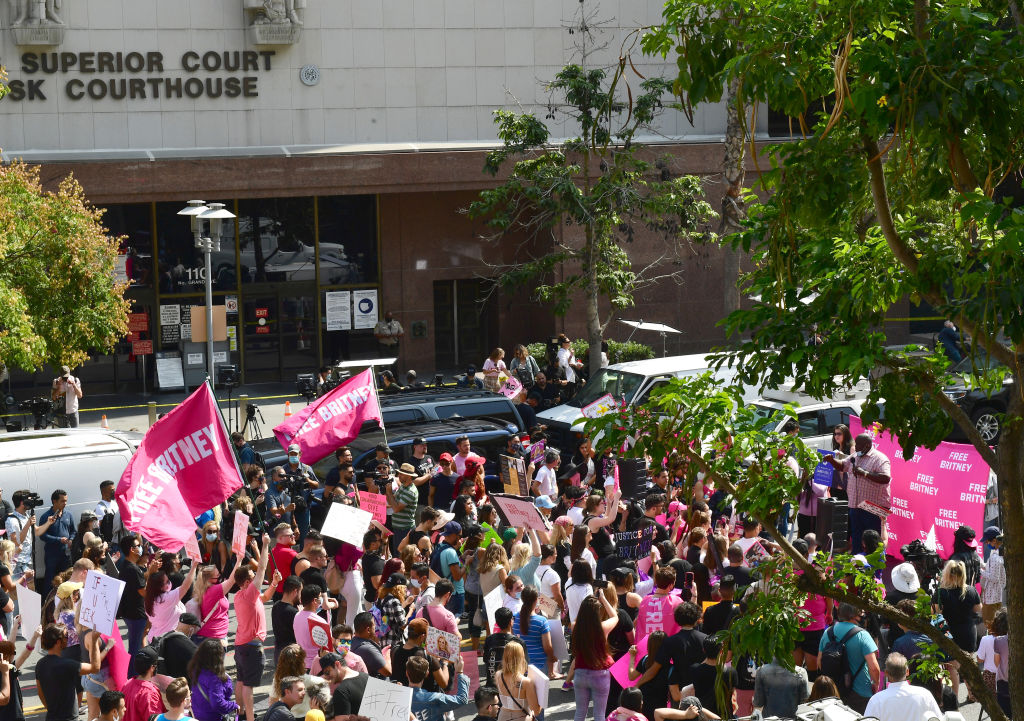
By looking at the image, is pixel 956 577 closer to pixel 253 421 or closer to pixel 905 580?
pixel 905 580

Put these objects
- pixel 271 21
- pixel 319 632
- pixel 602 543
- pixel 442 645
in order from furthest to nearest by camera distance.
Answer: pixel 271 21 < pixel 602 543 < pixel 319 632 < pixel 442 645

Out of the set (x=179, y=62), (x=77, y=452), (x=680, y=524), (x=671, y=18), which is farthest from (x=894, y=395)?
(x=179, y=62)

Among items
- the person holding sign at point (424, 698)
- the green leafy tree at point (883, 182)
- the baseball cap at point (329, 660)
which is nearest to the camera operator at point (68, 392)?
the baseball cap at point (329, 660)

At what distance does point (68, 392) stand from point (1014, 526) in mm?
22245

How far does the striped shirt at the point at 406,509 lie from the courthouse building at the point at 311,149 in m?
15.4

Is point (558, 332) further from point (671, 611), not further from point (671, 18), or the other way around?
point (671, 18)

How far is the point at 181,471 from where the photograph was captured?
43.3ft

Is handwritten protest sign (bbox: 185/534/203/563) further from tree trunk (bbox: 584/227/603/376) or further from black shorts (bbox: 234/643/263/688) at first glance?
tree trunk (bbox: 584/227/603/376)

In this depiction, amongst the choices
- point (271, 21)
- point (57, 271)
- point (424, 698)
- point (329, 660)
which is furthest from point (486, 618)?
point (271, 21)

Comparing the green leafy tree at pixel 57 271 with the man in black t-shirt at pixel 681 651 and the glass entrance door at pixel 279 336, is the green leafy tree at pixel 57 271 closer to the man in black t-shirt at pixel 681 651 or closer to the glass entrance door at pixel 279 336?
the glass entrance door at pixel 279 336

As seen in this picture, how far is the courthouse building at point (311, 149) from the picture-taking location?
2911 centimetres

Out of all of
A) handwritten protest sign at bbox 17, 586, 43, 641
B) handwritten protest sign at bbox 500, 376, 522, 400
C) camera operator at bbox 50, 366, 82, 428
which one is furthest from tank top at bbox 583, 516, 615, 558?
camera operator at bbox 50, 366, 82, 428

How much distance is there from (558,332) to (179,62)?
36.6 ft

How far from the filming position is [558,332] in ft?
105
